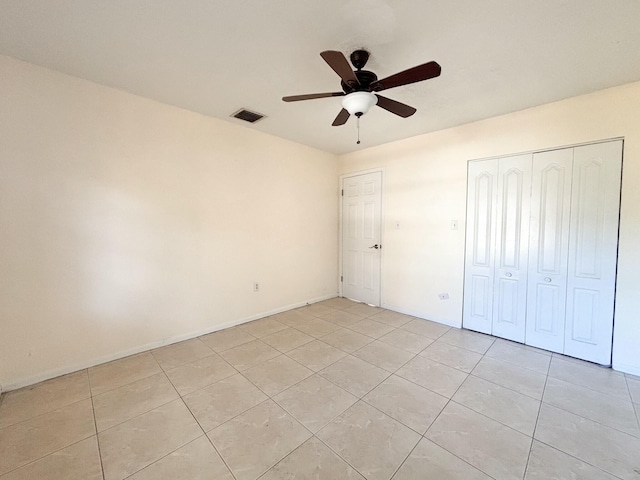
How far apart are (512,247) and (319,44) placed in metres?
2.84

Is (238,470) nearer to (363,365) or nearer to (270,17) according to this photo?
(363,365)

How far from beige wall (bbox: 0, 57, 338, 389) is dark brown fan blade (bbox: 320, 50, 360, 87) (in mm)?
2005

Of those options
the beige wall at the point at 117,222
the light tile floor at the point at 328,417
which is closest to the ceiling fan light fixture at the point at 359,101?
the beige wall at the point at 117,222

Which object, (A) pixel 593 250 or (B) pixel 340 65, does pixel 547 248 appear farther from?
(B) pixel 340 65

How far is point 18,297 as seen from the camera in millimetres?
2043

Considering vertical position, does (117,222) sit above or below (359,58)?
below

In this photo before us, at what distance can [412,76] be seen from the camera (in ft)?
5.20

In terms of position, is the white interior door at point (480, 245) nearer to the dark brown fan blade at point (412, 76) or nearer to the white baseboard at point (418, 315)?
the white baseboard at point (418, 315)

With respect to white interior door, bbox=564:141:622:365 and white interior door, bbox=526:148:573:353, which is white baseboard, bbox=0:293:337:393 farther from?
white interior door, bbox=564:141:622:365

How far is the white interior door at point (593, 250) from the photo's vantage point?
2.33 m

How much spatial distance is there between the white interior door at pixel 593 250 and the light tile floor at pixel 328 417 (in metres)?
0.27

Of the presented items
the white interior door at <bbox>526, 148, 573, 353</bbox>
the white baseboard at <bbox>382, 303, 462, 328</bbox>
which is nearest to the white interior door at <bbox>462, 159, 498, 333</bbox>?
the white baseboard at <bbox>382, 303, 462, 328</bbox>

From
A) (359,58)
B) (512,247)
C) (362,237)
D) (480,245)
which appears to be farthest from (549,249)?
(359,58)

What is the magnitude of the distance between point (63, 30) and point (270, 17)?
4.59 ft
